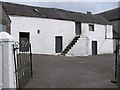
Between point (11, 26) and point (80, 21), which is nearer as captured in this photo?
point (11, 26)

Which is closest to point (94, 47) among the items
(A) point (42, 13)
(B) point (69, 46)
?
(B) point (69, 46)

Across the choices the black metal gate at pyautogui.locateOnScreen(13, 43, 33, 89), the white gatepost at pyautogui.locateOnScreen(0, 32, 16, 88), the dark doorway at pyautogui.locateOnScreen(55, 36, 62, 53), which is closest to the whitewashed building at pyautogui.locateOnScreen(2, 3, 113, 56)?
the dark doorway at pyautogui.locateOnScreen(55, 36, 62, 53)

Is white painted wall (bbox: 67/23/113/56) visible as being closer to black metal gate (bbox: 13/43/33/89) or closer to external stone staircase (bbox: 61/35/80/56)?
external stone staircase (bbox: 61/35/80/56)

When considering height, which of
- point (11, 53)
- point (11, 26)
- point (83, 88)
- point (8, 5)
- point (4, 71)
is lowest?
point (83, 88)

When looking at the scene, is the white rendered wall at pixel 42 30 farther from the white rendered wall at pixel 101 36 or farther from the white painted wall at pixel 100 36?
the white rendered wall at pixel 101 36

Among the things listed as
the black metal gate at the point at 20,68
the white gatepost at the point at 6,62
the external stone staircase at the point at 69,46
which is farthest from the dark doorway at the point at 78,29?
the white gatepost at the point at 6,62

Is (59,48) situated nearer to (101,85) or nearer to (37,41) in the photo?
(37,41)

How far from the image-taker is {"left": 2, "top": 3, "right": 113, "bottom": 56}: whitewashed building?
23844 millimetres

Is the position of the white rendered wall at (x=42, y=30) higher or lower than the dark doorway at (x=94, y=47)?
higher

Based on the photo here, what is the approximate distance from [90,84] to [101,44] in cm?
2490

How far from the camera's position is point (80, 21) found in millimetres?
29844

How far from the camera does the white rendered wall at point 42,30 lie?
76.7 feet

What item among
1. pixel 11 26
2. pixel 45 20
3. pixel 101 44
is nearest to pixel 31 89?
pixel 11 26

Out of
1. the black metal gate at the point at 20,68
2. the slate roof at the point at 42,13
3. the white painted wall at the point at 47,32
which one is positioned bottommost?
the black metal gate at the point at 20,68
